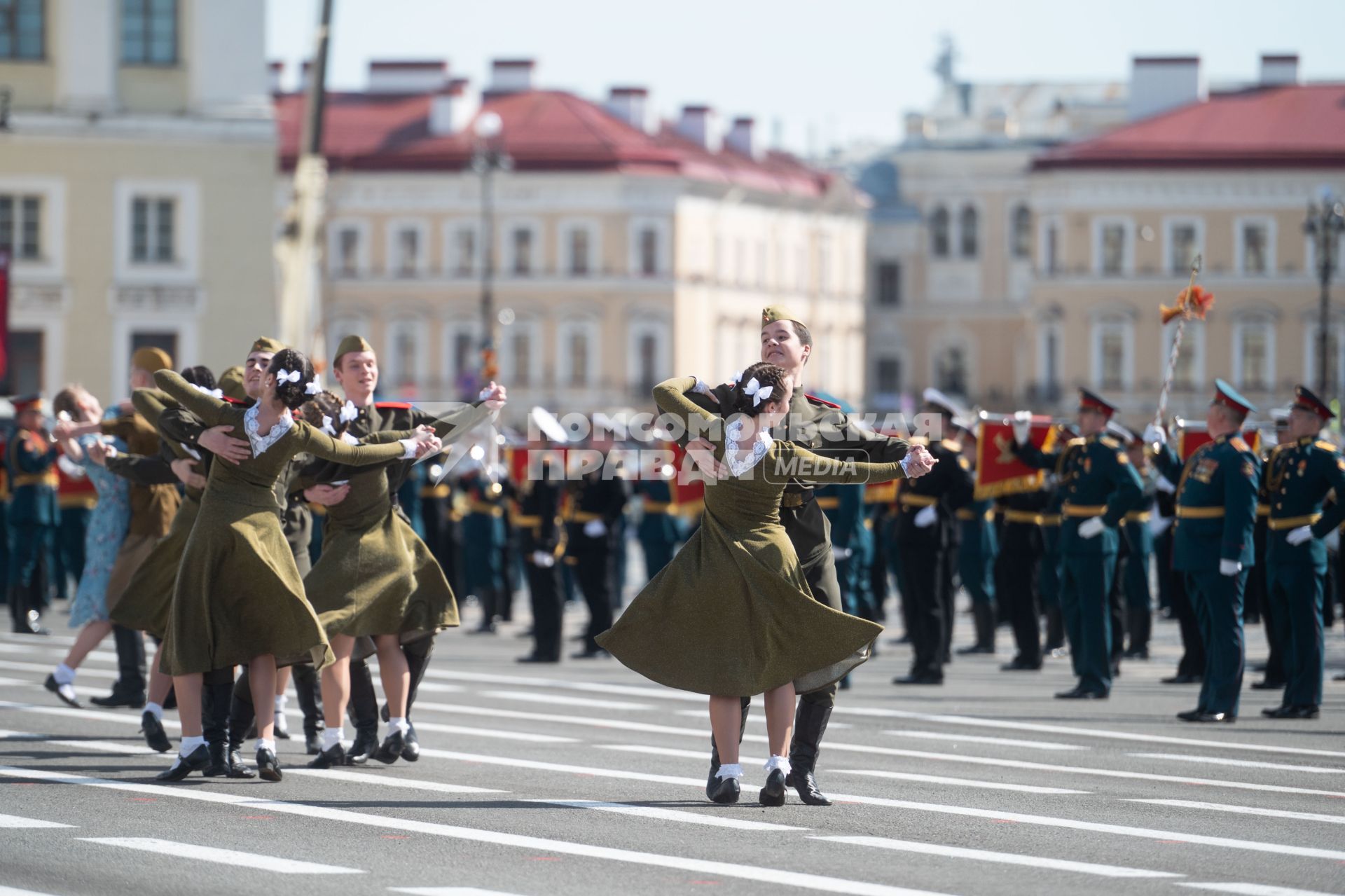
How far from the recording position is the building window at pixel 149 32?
167ft

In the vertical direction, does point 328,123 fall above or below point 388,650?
above

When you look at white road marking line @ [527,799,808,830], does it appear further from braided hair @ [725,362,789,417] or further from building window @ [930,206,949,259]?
building window @ [930,206,949,259]

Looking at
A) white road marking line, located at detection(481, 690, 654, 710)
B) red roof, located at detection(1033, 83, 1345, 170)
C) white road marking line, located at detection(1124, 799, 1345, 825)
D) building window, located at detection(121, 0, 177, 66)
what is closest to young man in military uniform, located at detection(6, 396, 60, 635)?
white road marking line, located at detection(481, 690, 654, 710)

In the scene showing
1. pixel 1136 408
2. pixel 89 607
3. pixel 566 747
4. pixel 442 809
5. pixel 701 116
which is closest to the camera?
pixel 442 809

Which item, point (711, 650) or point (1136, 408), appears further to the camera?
point (1136, 408)

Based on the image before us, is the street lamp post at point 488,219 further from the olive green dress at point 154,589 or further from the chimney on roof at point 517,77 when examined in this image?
the olive green dress at point 154,589

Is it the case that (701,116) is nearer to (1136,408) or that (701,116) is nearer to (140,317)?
(1136,408)

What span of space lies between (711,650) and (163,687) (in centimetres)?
363

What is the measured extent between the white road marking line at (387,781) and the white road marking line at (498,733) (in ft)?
6.38

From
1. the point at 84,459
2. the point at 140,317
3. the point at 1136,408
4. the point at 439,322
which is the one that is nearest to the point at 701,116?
the point at 439,322

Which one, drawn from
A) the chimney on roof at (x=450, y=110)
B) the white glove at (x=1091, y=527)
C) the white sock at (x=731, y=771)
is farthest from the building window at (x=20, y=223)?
the white sock at (x=731, y=771)

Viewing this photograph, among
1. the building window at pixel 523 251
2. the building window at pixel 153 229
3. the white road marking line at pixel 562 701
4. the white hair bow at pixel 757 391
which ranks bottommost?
the white road marking line at pixel 562 701

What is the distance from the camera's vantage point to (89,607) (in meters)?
15.6

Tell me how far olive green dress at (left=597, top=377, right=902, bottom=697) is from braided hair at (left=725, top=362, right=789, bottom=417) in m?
0.13
